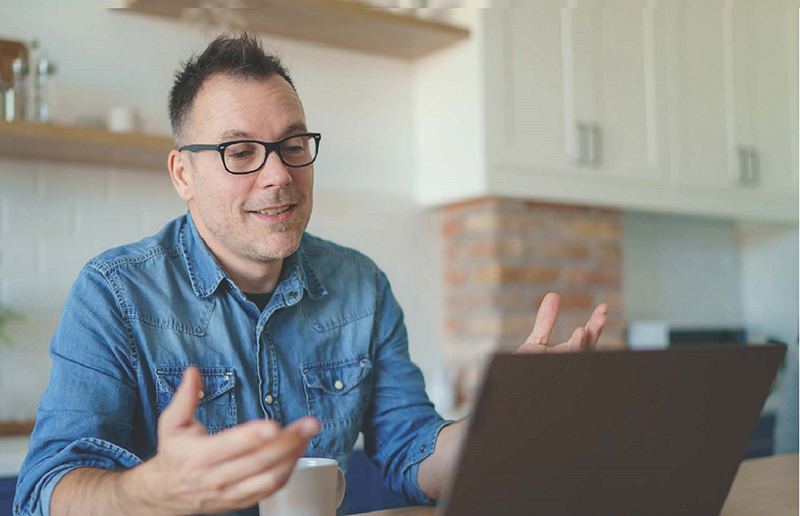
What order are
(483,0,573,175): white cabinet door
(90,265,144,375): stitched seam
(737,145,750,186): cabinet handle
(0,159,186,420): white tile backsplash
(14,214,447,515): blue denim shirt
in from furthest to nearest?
(737,145,750,186): cabinet handle
(483,0,573,175): white cabinet door
(0,159,186,420): white tile backsplash
(90,265,144,375): stitched seam
(14,214,447,515): blue denim shirt

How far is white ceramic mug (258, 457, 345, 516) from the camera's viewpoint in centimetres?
88

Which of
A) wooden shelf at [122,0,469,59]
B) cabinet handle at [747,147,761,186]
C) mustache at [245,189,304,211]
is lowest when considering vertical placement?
mustache at [245,189,304,211]

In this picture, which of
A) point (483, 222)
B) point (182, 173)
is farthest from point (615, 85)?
point (182, 173)

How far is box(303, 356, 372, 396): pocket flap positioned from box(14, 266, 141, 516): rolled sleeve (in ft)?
1.02

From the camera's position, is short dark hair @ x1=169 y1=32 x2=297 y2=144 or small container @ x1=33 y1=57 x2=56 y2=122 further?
small container @ x1=33 y1=57 x2=56 y2=122

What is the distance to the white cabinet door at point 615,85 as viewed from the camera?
2.89 metres

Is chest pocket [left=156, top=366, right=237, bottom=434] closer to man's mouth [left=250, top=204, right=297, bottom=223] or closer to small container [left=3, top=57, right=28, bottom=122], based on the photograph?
man's mouth [left=250, top=204, right=297, bottom=223]

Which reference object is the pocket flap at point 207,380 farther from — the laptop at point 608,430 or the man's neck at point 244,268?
the laptop at point 608,430

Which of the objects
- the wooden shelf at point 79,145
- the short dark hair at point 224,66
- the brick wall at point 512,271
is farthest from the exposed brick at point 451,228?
the short dark hair at point 224,66

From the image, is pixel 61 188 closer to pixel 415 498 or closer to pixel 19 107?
pixel 19 107

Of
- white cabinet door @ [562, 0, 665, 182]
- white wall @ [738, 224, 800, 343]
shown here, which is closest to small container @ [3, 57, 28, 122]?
white cabinet door @ [562, 0, 665, 182]

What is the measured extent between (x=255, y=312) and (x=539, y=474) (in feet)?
2.55

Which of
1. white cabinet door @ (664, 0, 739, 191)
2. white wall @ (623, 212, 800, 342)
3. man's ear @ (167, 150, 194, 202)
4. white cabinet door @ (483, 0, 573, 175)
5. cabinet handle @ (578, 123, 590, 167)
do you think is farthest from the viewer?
white wall @ (623, 212, 800, 342)

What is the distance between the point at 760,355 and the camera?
77cm
